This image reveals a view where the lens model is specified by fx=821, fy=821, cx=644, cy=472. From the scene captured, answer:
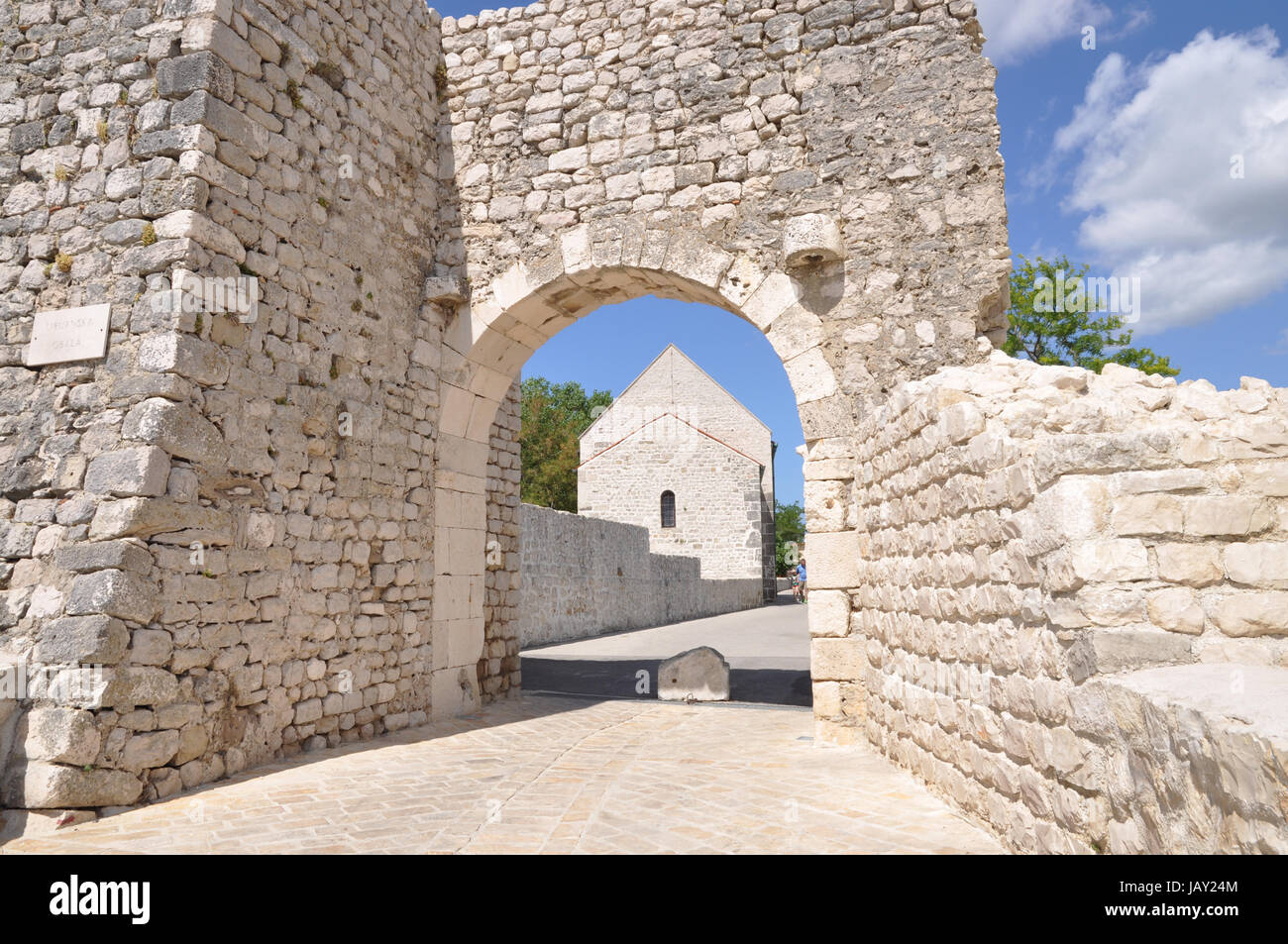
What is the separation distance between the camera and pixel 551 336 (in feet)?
24.9

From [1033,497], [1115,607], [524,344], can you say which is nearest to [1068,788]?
[1115,607]

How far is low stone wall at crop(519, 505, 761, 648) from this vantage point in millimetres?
14180

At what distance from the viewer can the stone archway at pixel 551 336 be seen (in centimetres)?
602

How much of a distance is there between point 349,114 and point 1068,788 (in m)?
6.01

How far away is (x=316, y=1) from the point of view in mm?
5660

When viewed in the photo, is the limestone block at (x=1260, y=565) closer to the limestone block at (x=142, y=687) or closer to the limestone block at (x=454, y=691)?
the limestone block at (x=142, y=687)

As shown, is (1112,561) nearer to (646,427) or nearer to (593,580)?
(593,580)

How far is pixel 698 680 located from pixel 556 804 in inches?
155

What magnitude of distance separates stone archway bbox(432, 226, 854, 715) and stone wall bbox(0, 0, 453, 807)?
0.77m

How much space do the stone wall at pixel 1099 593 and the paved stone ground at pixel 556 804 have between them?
576 millimetres

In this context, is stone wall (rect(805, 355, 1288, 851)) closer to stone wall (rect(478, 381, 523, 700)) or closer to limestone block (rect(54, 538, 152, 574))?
limestone block (rect(54, 538, 152, 574))

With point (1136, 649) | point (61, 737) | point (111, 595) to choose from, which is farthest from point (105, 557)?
point (1136, 649)

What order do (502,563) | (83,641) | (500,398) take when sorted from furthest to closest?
(502,563) → (500,398) → (83,641)

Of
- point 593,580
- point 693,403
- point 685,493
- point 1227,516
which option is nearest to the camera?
point 1227,516
